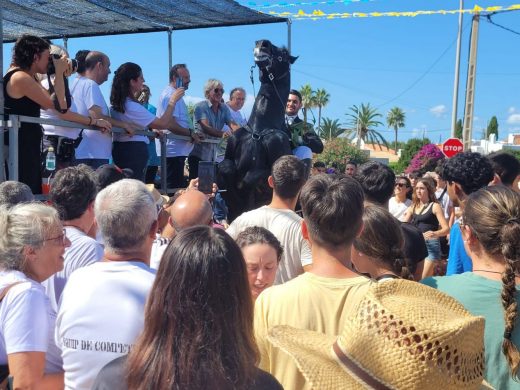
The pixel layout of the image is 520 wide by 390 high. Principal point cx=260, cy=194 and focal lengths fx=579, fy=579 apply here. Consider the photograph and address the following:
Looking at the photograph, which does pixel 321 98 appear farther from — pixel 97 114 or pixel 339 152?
pixel 97 114

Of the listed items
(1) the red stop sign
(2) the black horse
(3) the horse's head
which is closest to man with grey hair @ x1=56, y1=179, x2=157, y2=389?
(2) the black horse

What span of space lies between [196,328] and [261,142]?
4751 millimetres

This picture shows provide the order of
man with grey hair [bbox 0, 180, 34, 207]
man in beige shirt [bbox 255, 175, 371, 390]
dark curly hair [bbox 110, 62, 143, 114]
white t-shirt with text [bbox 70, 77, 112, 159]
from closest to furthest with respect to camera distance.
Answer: man in beige shirt [bbox 255, 175, 371, 390] → man with grey hair [bbox 0, 180, 34, 207] → white t-shirt with text [bbox 70, 77, 112, 159] → dark curly hair [bbox 110, 62, 143, 114]

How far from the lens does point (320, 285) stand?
219 centimetres

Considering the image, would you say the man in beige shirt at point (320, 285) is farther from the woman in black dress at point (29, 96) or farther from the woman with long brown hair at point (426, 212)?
the woman with long brown hair at point (426, 212)

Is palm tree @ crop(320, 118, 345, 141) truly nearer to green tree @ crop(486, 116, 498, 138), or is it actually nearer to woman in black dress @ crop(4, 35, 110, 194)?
green tree @ crop(486, 116, 498, 138)

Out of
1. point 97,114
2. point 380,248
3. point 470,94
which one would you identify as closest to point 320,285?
point 380,248

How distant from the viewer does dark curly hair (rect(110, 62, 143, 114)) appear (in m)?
6.35

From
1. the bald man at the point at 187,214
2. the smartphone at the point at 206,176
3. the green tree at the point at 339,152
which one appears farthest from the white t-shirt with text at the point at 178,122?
the green tree at the point at 339,152

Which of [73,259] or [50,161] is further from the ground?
[50,161]

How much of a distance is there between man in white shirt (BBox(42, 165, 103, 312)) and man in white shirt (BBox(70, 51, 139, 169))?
7.68 ft

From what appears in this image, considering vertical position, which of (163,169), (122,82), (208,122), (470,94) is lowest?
(163,169)

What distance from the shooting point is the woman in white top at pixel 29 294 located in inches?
89.4

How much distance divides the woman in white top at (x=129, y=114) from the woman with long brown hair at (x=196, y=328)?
4848 mm
